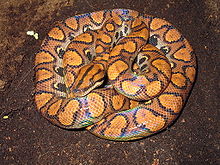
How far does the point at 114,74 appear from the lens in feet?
13.1

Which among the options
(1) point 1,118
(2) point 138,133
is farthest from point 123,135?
(1) point 1,118

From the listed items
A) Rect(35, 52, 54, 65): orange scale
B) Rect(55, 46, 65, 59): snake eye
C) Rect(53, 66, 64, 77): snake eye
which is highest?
Rect(55, 46, 65, 59): snake eye

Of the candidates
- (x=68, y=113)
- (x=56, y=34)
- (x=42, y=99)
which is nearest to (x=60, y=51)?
(x=56, y=34)

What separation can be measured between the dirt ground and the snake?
0.36 meters

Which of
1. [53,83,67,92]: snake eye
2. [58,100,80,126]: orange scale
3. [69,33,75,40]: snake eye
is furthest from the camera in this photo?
[69,33,75,40]: snake eye

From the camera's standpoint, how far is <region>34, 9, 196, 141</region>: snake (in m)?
3.68

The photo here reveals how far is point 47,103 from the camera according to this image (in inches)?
159

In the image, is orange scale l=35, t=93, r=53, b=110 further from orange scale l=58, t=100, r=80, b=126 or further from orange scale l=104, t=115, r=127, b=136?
orange scale l=104, t=115, r=127, b=136

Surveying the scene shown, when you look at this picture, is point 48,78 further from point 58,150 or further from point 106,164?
point 106,164

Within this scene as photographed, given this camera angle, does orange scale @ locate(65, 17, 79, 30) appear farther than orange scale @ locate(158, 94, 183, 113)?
Yes

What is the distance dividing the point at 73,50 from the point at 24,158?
90.7 inches

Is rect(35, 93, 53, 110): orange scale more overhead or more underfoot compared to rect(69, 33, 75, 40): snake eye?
more underfoot

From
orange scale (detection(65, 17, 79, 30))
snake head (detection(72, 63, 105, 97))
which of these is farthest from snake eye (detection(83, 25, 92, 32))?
snake head (detection(72, 63, 105, 97))

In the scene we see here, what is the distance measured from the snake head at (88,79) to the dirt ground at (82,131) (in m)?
1.01
